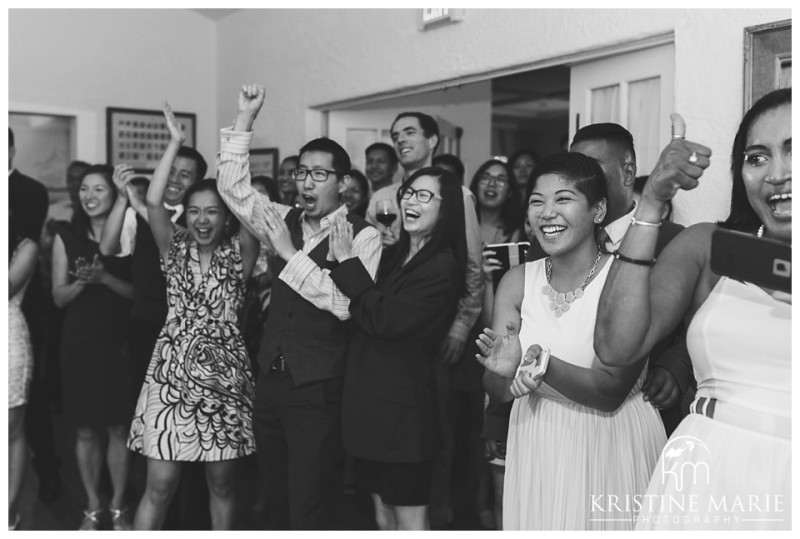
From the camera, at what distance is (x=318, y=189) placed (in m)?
2.54

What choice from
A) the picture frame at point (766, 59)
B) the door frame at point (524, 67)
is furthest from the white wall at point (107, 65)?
the picture frame at point (766, 59)

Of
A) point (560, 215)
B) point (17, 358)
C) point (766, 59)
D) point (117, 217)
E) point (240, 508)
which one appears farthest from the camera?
point (240, 508)

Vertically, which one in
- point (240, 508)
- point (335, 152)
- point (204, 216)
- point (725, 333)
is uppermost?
point (335, 152)

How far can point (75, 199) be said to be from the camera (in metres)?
3.35

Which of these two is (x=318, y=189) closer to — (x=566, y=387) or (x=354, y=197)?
(x=566, y=387)

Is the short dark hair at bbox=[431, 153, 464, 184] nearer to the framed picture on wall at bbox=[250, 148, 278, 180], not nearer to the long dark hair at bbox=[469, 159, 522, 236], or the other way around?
the long dark hair at bbox=[469, 159, 522, 236]

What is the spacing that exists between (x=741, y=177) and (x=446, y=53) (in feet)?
9.46

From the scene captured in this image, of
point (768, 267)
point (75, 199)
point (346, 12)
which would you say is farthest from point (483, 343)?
point (346, 12)

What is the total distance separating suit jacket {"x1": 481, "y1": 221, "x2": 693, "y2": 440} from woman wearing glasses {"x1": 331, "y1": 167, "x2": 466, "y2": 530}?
32cm

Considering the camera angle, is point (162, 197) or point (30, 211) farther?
point (30, 211)

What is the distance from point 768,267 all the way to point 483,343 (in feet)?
2.33

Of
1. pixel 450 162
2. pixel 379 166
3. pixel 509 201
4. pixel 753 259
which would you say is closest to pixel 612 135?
pixel 753 259

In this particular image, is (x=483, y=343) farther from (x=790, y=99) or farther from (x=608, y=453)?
(x=790, y=99)

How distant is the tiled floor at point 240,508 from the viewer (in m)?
3.13
